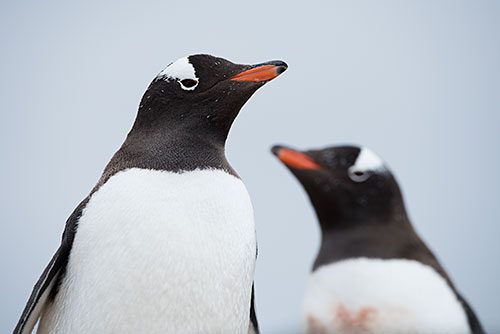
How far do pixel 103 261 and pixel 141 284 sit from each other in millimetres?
148

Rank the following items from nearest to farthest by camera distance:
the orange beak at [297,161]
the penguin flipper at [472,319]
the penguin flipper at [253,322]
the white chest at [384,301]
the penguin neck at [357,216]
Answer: the penguin flipper at [253,322] → the white chest at [384,301] → the penguin flipper at [472,319] → the penguin neck at [357,216] → the orange beak at [297,161]

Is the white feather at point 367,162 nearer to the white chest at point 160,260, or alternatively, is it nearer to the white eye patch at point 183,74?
the white eye patch at point 183,74

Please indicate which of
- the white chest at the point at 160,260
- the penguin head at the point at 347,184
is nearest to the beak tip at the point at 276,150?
the penguin head at the point at 347,184

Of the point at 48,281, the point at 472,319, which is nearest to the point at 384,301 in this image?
the point at 472,319

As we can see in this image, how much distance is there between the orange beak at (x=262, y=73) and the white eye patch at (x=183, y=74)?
145 mm

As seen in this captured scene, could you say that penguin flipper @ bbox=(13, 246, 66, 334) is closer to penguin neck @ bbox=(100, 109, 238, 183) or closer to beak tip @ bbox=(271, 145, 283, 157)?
penguin neck @ bbox=(100, 109, 238, 183)

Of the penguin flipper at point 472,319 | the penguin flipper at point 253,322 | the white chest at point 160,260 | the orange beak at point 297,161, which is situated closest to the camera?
the white chest at point 160,260

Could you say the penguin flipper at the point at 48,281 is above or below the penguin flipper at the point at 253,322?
above

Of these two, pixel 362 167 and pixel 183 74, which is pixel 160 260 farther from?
pixel 362 167

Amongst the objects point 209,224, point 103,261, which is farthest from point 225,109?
point 103,261

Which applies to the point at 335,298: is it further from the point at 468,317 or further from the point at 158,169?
the point at 158,169

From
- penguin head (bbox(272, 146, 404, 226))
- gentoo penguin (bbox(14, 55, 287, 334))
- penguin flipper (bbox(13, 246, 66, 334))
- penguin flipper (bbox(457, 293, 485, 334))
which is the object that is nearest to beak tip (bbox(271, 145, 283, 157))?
penguin head (bbox(272, 146, 404, 226))

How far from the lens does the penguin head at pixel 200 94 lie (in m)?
3.07

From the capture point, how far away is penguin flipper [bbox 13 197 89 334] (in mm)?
2836
